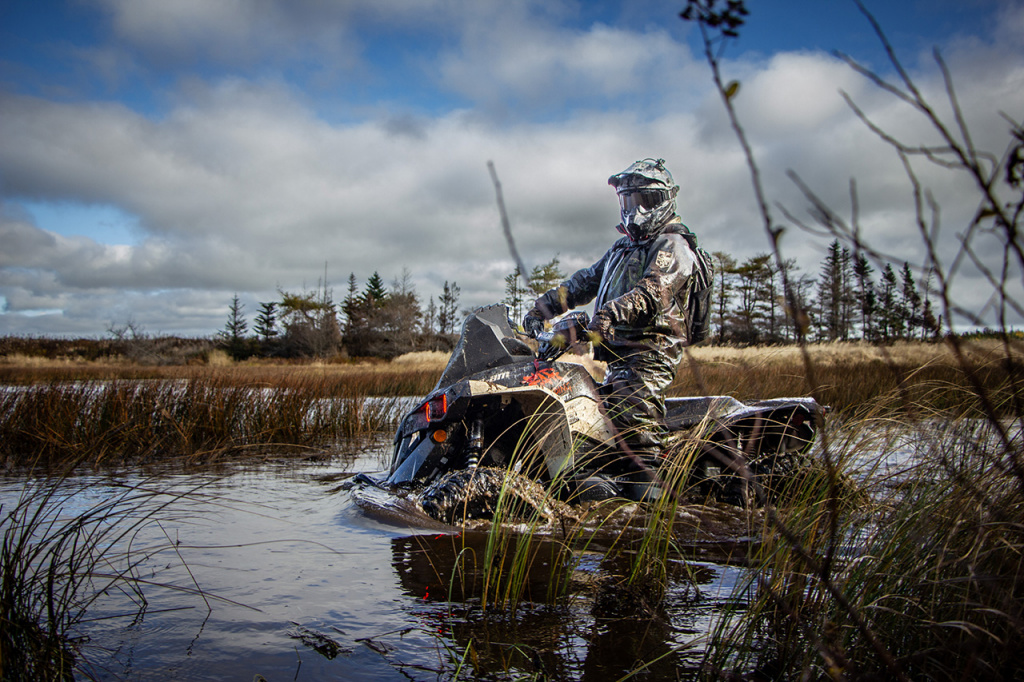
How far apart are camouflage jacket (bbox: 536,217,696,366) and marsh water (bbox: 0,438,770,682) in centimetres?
130

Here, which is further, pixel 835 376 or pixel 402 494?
pixel 835 376

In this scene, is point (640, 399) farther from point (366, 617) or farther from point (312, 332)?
point (312, 332)

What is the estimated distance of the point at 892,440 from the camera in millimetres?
2846

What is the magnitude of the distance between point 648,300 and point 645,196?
2.48ft

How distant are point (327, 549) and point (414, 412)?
928 mm

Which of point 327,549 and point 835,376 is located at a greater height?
point 835,376

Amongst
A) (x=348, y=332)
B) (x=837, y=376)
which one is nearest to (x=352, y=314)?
(x=348, y=332)

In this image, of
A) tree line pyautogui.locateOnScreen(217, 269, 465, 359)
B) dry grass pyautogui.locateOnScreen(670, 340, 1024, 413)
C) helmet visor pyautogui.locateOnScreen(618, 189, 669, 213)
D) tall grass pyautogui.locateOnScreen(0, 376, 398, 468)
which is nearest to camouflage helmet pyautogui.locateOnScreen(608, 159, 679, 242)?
helmet visor pyautogui.locateOnScreen(618, 189, 669, 213)

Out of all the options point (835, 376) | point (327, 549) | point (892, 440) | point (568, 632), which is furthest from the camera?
point (835, 376)

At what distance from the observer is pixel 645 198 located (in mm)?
3990

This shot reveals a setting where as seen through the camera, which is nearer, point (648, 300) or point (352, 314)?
point (648, 300)

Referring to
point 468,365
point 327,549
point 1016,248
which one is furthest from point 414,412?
point 1016,248

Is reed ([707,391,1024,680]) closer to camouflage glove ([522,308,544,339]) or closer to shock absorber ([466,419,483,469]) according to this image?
shock absorber ([466,419,483,469])

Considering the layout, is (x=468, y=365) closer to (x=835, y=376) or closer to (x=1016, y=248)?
(x=1016, y=248)
